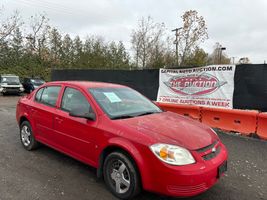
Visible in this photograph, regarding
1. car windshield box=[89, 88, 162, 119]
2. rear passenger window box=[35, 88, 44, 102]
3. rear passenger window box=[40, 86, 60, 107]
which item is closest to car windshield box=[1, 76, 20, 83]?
rear passenger window box=[35, 88, 44, 102]

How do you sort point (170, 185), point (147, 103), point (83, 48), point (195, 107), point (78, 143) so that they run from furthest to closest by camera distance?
point (83, 48) < point (195, 107) < point (147, 103) < point (78, 143) < point (170, 185)

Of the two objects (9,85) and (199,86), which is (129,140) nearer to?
(199,86)

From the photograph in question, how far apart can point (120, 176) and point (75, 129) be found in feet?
3.68

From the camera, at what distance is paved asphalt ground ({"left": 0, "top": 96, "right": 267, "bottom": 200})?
3727 mm

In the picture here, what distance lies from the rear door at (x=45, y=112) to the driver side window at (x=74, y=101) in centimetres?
25

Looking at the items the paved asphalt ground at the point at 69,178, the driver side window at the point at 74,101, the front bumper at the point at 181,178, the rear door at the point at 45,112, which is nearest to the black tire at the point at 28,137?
the paved asphalt ground at the point at 69,178

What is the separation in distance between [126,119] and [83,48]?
3134 centimetres

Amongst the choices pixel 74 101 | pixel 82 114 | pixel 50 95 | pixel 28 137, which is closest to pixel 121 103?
pixel 82 114

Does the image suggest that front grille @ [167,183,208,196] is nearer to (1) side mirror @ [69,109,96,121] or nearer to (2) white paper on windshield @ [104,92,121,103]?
(1) side mirror @ [69,109,96,121]

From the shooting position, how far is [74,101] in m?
4.54

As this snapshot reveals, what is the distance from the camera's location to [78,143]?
166 inches

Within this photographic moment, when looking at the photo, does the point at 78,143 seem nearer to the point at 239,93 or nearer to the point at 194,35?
the point at 239,93

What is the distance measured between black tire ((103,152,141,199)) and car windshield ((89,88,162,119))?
62 centimetres

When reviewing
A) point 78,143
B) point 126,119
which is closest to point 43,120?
point 78,143
